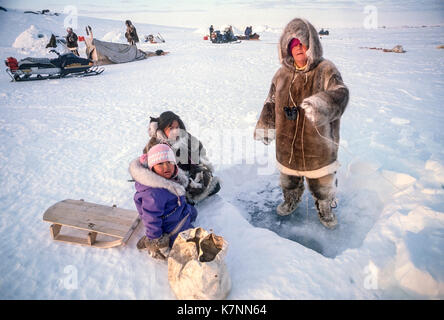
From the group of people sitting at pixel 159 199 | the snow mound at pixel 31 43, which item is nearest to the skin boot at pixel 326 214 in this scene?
the group of people sitting at pixel 159 199

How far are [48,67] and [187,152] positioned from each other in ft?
33.5

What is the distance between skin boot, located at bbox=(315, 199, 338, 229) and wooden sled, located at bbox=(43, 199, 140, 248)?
205 centimetres

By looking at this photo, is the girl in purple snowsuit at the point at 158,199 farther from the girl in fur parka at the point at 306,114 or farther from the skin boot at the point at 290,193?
the skin boot at the point at 290,193

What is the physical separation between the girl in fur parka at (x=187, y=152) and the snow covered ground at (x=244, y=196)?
0.82ft

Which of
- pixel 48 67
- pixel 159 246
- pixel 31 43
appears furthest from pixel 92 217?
pixel 31 43

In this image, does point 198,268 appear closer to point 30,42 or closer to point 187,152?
point 187,152

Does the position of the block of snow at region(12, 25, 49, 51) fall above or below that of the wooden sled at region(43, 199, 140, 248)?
above

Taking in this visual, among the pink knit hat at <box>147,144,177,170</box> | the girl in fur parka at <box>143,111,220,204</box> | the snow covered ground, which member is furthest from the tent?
the pink knit hat at <box>147,144,177,170</box>

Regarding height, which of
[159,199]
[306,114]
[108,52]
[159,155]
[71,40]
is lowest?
[159,199]

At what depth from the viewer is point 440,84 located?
Answer: 7.54m

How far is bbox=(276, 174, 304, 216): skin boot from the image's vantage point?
9.43ft

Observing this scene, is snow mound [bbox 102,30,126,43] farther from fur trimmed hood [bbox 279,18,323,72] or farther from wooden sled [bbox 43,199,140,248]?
fur trimmed hood [bbox 279,18,323,72]

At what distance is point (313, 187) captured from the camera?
2.64m

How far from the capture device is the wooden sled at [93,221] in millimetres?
2541
